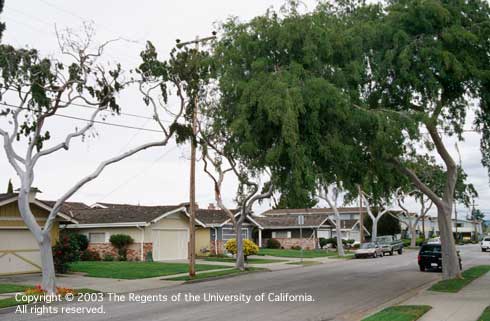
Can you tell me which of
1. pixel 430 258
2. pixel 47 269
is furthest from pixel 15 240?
pixel 430 258

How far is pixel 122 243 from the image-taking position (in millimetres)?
37812

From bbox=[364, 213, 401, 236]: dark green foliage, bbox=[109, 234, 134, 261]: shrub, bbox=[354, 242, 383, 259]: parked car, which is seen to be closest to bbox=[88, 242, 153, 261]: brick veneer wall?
bbox=[109, 234, 134, 261]: shrub

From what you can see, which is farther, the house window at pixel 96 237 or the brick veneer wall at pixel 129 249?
the house window at pixel 96 237

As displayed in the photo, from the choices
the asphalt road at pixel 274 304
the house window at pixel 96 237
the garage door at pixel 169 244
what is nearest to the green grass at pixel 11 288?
the asphalt road at pixel 274 304

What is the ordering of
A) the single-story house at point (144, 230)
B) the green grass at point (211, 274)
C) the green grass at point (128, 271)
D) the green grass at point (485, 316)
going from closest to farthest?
the green grass at point (485, 316), the green grass at point (211, 274), the green grass at point (128, 271), the single-story house at point (144, 230)

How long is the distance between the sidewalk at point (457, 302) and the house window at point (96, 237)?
2622 centimetres

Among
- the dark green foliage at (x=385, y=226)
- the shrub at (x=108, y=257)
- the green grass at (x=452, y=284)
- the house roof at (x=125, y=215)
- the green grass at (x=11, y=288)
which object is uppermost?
the house roof at (x=125, y=215)

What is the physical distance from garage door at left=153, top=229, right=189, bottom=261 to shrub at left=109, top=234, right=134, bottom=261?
182 centimetres

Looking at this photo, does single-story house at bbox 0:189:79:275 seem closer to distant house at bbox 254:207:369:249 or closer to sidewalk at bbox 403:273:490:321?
sidewalk at bbox 403:273:490:321

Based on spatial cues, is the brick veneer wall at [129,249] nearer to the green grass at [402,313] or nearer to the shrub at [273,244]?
the green grass at [402,313]

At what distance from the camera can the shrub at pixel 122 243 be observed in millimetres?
37750

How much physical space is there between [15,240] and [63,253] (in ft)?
8.51

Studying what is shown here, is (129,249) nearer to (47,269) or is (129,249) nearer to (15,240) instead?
(15,240)

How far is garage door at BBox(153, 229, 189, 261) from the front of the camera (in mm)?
38531
